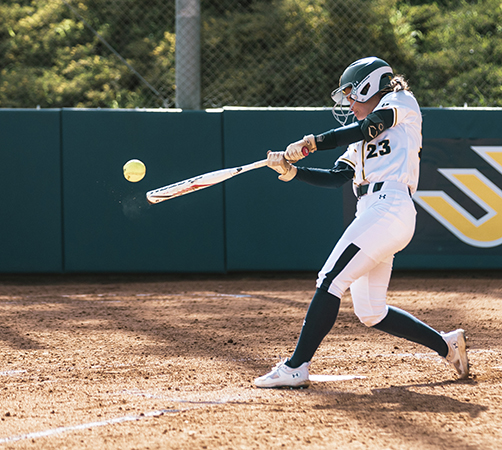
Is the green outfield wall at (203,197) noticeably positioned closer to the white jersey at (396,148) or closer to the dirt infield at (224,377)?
the dirt infield at (224,377)

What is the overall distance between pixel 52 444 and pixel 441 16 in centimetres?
1280

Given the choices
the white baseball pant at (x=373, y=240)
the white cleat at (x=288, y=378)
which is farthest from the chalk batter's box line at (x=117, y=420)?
the white baseball pant at (x=373, y=240)

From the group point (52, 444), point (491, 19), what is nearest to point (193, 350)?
point (52, 444)

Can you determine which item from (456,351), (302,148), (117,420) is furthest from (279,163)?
A: (117,420)

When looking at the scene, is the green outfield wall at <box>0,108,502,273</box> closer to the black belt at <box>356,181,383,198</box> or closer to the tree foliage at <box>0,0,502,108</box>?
the tree foliage at <box>0,0,502,108</box>

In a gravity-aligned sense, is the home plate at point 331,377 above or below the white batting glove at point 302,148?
below

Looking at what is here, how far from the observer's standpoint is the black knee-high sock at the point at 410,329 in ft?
11.4

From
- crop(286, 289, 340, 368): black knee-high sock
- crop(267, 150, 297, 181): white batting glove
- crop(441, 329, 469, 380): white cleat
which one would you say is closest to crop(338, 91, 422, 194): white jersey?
crop(267, 150, 297, 181): white batting glove

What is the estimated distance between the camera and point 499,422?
2887 millimetres

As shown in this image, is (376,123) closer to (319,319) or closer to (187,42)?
(319,319)

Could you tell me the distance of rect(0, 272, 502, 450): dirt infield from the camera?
274cm

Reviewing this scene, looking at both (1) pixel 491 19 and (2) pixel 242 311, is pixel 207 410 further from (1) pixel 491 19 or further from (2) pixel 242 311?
(1) pixel 491 19

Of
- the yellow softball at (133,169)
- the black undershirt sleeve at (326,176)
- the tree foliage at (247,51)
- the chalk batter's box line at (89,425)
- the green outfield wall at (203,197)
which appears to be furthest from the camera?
the tree foliage at (247,51)

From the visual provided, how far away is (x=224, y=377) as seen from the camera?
3.68 meters
